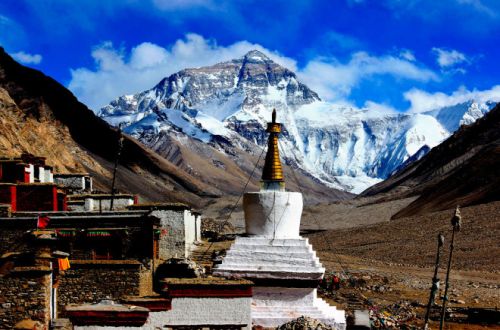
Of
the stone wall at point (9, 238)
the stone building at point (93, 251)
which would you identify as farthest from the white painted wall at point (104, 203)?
the stone wall at point (9, 238)

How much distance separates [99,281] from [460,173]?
78426 millimetres

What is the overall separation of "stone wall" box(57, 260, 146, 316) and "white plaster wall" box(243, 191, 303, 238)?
272 centimetres

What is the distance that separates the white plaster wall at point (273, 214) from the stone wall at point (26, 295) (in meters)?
5.80

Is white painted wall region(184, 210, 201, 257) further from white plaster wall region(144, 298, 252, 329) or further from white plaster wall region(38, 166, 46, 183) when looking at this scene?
white plaster wall region(144, 298, 252, 329)

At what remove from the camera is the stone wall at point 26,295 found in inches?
421

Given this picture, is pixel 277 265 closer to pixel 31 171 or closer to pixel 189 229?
pixel 189 229

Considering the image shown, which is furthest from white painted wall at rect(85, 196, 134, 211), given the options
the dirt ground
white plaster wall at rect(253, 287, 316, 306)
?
white plaster wall at rect(253, 287, 316, 306)

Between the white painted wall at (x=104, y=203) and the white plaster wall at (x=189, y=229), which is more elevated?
the white painted wall at (x=104, y=203)

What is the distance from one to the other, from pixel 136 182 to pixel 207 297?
10326 centimetres

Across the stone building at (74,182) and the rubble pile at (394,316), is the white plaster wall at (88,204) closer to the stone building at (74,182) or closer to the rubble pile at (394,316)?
the stone building at (74,182)

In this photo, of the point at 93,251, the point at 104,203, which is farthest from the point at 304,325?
the point at 104,203

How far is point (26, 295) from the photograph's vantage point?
10.8 m

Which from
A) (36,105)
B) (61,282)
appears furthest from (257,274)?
(36,105)

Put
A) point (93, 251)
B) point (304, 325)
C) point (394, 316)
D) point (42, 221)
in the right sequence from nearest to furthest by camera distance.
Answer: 1. point (304, 325)
2. point (42, 221)
3. point (93, 251)
4. point (394, 316)
